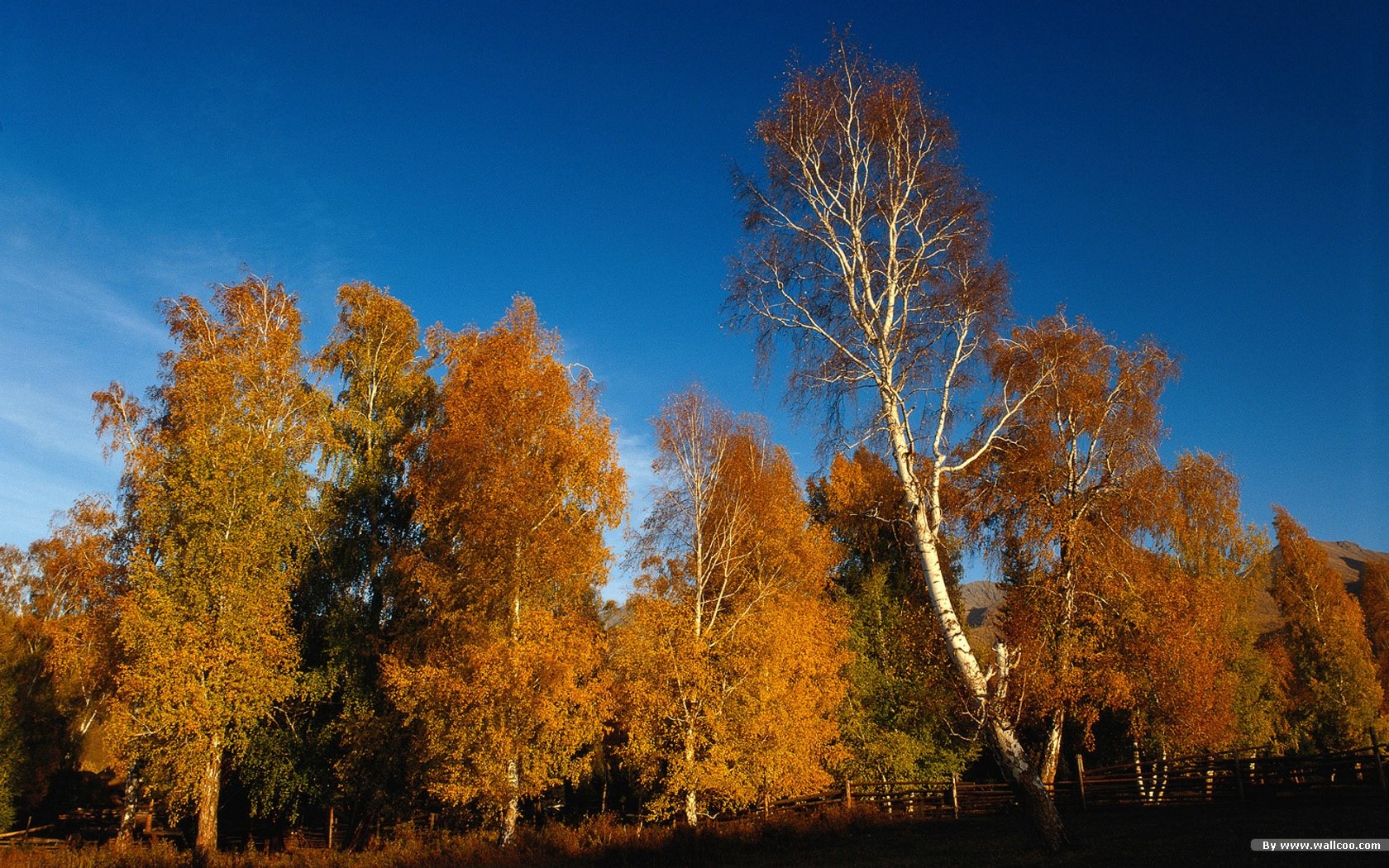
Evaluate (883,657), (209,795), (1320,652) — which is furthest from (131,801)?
(1320,652)

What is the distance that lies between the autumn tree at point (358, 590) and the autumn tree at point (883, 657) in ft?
45.6

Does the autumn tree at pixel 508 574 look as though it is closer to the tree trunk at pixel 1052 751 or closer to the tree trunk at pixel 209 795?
the tree trunk at pixel 209 795

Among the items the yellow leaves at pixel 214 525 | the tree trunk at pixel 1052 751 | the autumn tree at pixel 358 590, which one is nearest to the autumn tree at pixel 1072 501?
the tree trunk at pixel 1052 751

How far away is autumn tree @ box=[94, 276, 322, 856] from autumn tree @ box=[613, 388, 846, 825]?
9263mm

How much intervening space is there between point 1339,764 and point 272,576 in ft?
87.8

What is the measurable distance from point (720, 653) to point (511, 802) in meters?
6.00

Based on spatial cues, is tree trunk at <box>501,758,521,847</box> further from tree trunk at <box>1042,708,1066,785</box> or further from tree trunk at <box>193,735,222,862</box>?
tree trunk at <box>1042,708,1066,785</box>

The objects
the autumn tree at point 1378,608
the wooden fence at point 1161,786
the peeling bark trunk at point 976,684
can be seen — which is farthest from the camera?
the autumn tree at point 1378,608

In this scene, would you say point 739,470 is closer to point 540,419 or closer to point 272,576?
point 540,419

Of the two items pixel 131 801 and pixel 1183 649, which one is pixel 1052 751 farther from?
pixel 131 801

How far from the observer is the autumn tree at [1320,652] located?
103 feet

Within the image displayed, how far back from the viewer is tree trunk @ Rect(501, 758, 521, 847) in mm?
15836

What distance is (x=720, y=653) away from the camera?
61.9 feet

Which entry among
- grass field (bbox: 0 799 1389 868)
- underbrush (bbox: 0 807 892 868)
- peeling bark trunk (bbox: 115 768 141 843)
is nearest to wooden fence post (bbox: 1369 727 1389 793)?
grass field (bbox: 0 799 1389 868)
